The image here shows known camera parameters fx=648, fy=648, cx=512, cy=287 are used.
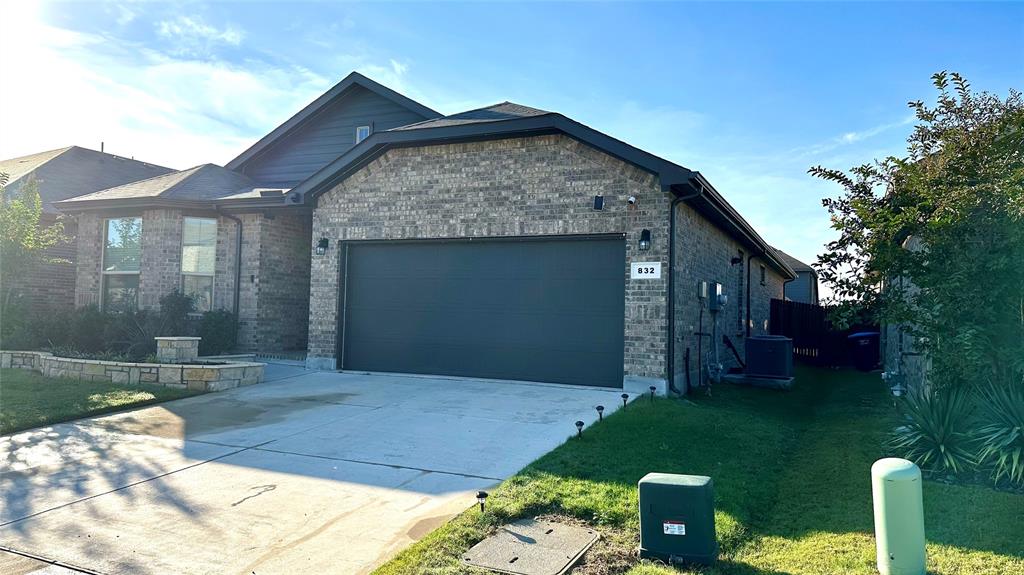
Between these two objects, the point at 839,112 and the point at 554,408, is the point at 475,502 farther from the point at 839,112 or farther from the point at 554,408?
the point at 839,112

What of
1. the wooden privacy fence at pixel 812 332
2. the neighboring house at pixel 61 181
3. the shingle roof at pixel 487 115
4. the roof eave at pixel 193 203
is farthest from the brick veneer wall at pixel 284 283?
the wooden privacy fence at pixel 812 332

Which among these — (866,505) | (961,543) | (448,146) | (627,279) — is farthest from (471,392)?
(961,543)

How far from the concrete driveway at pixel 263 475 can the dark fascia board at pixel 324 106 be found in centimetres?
928

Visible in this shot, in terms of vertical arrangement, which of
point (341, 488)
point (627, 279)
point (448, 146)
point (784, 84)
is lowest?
point (341, 488)

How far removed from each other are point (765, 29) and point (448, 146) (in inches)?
229

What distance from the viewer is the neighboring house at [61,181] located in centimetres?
1717

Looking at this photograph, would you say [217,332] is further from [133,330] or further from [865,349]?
[865,349]

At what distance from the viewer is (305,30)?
10680 mm

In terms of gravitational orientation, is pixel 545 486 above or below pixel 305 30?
below

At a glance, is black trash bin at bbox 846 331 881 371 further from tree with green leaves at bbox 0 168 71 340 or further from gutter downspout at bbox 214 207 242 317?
tree with green leaves at bbox 0 168 71 340

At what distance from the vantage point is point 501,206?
467 inches

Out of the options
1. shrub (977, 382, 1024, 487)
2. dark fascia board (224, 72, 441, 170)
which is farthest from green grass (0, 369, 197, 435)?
shrub (977, 382, 1024, 487)

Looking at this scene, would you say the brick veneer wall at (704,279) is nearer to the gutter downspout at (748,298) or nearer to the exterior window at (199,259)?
the gutter downspout at (748,298)

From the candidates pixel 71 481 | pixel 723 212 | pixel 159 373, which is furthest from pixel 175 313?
pixel 723 212
